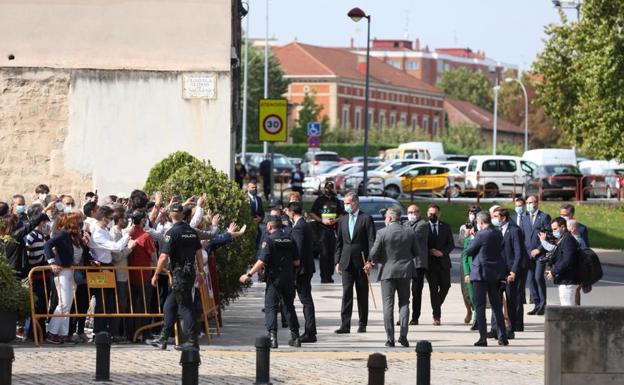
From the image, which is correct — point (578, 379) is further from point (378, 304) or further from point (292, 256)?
point (378, 304)

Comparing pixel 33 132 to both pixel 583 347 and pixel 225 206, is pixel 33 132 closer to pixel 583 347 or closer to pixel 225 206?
pixel 225 206

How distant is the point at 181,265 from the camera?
17625 mm

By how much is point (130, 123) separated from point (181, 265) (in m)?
13.7

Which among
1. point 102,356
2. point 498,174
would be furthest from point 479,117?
point 102,356

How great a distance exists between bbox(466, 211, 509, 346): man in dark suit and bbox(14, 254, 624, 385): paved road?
34cm

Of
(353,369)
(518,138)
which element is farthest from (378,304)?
(518,138)

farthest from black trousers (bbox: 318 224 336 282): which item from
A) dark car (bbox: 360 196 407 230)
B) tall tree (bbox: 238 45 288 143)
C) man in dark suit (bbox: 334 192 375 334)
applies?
tall tree (bbox: 238 45 288 143)

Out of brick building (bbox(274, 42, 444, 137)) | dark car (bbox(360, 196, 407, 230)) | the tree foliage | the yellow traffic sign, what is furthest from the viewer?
brick building (bbox(274, 42, 444, 137))

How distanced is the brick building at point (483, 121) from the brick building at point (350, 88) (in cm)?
448

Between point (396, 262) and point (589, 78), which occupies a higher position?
point (589, 78)

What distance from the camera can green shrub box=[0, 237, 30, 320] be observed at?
1777 centimetres

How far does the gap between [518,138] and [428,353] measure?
143038mm

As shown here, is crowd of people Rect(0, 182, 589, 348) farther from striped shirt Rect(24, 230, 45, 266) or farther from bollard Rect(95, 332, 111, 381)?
bollard Rect(95, 332, 111, 381)

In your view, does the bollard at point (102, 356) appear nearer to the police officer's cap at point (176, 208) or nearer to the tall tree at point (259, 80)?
the police officer's cap at point (176, 208)
